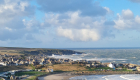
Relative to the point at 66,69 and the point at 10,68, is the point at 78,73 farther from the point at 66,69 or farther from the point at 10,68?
the point at 10,68

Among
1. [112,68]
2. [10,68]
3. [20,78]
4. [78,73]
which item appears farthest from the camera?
[112,68]

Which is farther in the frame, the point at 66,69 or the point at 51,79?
the point at 66,69

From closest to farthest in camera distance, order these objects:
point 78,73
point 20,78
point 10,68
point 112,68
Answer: point 20,78
point 78,73
point 10,68
point 112,68

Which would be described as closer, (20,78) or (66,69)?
(20,78)

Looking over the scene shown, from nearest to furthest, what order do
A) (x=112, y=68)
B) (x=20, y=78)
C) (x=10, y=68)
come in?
(x=20, y=78)
(x=10, y=68)
(x=112, y=68)

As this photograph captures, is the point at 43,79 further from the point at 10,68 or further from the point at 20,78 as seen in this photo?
the point at 10,68

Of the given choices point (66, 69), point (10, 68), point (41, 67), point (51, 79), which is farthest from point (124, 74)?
point (10, 68)

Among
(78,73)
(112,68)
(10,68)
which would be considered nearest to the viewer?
(78,73)

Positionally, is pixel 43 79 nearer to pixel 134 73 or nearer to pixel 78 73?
pixel 78 73

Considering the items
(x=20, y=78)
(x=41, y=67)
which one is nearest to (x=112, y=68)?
(x=41, y=67)
